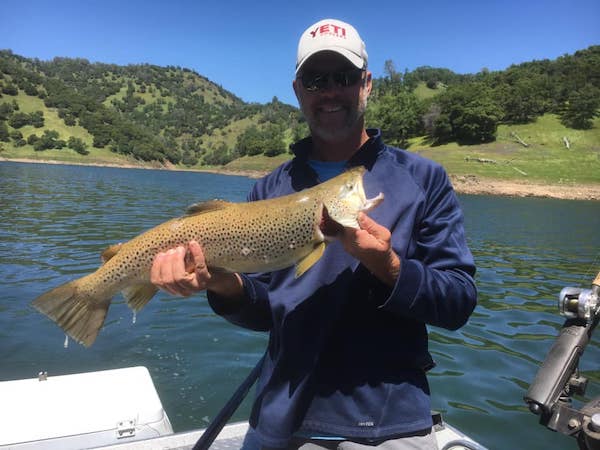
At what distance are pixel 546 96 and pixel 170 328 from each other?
103 m

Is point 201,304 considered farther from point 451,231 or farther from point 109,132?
point 109,132

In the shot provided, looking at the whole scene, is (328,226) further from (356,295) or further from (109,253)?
(109,253)

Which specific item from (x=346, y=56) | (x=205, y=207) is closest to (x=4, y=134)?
(x=205, y=207)

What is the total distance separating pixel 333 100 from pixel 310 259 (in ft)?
3.61

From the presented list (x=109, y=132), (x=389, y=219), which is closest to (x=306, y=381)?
(x=389, y=219)

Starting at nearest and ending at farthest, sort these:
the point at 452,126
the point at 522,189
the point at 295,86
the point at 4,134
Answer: the point at 295,86 → the point at 522,189 → the point at 452,126 → the point at 4,134

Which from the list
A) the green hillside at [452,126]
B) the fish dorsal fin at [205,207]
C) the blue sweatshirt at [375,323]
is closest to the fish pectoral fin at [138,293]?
the fish dorsal fin at [205,207]

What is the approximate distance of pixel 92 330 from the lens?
11.5 feet

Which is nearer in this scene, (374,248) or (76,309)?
(374,248)

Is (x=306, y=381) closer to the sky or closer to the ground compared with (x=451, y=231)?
closer to the ground

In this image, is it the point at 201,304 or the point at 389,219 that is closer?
the point at 389,219

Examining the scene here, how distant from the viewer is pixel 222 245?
10.9 ft

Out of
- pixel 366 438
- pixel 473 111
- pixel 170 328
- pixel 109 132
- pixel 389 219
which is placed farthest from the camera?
pixel 109 132

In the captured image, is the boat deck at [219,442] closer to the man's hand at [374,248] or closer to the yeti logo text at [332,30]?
the man's hand at [374,248]
